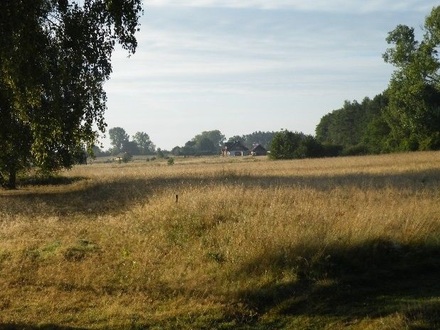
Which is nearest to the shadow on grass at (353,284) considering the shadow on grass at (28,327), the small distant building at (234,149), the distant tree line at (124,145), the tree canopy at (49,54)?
the shadow on grass at (28,327)

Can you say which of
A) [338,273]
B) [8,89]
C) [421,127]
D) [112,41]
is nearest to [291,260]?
[338,273]

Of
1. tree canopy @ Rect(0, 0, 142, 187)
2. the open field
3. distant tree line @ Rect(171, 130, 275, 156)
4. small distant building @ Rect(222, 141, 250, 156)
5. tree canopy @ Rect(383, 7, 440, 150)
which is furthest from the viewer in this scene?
distant tree line @ Rect(171, 130, 275, 156)

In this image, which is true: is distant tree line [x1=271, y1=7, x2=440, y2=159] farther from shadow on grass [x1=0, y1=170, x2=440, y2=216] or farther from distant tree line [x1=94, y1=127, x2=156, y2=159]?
distant tree line [x1=94, y1=127, x2=156, y2=159]

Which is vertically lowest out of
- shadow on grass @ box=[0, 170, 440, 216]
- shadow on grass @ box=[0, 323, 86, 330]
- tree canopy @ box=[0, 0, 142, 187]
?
shadow on grass @ box=[0, 323, 86, 330]

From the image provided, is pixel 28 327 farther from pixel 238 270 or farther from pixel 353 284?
pixel 353 284

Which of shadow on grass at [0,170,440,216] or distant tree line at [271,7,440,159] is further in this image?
distant tree line at [271,7,440,159]

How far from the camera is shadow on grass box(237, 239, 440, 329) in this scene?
22.9 feet

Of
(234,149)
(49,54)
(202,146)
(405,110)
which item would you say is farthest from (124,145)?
(49,54)

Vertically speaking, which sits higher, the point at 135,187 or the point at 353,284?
the point at 135,187

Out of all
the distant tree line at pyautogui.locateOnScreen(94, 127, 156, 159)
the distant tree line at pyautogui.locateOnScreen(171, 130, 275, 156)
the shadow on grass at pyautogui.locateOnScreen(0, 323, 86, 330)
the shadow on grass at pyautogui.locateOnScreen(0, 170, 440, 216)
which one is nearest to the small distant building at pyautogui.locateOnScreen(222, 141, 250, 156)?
the distant tree line at pyautogui.locateOnScreen(171, 130, 275, 156)

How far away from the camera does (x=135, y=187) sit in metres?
28.7

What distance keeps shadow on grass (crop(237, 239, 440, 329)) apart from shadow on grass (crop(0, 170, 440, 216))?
278 inches

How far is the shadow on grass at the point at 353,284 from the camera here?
6980mm

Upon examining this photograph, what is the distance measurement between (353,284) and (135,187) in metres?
21.5
